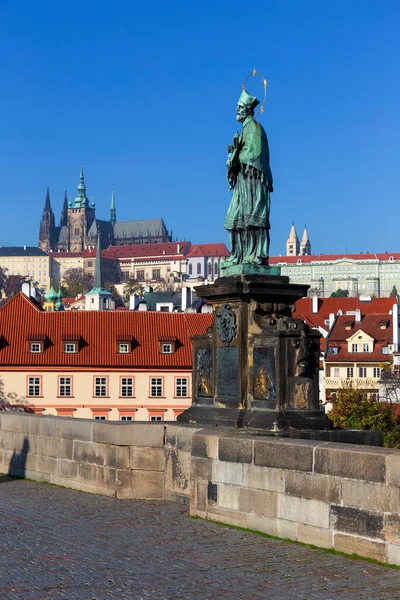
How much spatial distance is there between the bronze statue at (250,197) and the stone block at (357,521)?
508 centimetres

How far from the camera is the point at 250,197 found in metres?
13.3

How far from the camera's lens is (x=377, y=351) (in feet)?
242

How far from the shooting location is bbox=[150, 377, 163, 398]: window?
62.5 m

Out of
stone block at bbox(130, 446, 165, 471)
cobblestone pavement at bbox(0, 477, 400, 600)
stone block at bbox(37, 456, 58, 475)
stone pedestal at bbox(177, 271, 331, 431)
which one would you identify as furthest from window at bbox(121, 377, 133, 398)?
cobblestone pavement at bbox(0, 477, 400, 600)

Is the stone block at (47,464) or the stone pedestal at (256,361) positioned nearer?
the stone pedestal at (256,361)

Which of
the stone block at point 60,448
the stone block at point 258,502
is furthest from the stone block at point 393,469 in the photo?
the stone block at point 60,448

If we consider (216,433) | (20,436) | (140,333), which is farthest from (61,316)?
(216,433)

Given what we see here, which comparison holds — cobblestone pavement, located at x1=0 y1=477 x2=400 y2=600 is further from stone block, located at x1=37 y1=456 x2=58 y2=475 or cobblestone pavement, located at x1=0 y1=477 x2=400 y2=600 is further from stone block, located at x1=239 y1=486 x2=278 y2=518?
stone block, located at x1=37 y1=456 x2=58 y2=475

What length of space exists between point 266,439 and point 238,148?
4.96 m

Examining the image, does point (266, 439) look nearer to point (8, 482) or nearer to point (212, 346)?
point (212, 346)

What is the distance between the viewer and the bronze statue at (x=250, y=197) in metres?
13.3

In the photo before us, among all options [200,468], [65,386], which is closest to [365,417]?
[65,386]

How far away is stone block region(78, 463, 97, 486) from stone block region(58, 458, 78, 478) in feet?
0.48

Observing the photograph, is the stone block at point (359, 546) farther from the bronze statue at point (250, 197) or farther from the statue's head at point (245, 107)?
the statue's head at point (245, 107)
